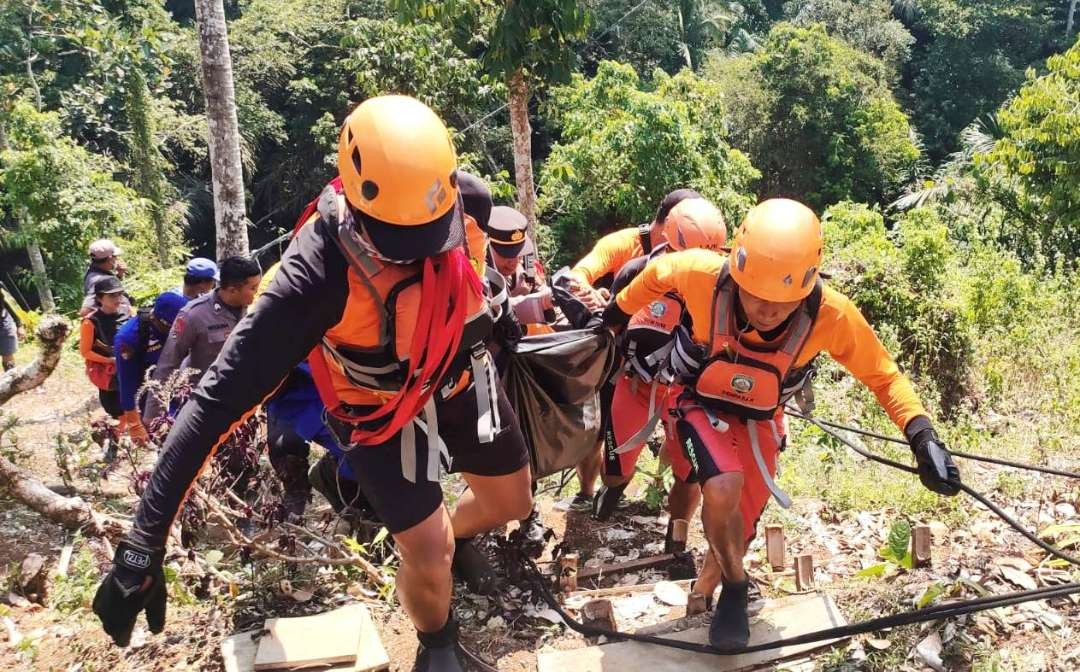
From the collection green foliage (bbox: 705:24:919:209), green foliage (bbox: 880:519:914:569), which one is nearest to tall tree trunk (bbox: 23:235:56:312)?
green foliage (bbox: 880:519:914:569)

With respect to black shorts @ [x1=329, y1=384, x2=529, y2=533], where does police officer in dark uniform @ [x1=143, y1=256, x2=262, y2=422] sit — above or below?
below

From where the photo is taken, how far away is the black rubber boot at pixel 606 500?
16.1 ft

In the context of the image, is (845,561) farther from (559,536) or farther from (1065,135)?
(1065,135)

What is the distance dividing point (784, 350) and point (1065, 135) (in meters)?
10.4

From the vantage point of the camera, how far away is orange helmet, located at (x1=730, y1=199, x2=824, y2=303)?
3.23 metres

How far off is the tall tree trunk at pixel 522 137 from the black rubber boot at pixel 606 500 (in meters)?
4.61

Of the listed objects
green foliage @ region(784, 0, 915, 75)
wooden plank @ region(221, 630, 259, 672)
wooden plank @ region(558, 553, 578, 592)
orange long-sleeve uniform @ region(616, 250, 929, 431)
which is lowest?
green foliage @ region(784, 0, 915, 75)

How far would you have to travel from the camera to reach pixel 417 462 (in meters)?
2.98

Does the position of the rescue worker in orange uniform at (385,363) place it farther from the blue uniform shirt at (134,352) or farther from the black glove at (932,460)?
the blue uniform shirt at (134,352)

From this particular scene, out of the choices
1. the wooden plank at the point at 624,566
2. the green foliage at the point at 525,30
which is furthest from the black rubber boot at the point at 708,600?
the green foliage at the point at 525,30

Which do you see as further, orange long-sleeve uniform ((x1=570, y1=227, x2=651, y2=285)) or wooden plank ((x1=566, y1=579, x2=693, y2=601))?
orange long-sleeve uniform ((x1=570, y1=227, x2=651, y2=285))

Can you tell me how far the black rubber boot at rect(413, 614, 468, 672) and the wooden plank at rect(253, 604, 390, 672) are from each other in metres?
0.27

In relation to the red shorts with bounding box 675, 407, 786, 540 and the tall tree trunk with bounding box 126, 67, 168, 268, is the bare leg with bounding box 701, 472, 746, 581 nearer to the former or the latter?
the red shorts with bounding box 675, 407, 786, 540

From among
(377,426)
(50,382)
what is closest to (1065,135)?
(377,426)
